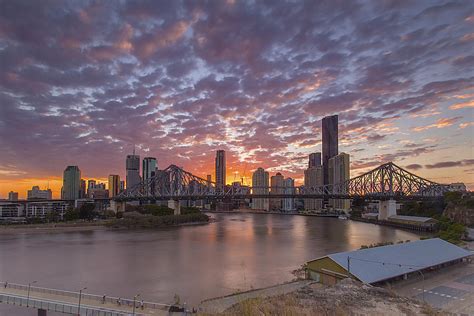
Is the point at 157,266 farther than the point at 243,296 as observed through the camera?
Yes

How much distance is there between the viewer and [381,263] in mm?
11336

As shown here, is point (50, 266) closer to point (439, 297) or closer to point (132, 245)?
point (132, 245)

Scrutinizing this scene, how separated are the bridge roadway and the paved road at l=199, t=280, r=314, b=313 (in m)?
1.26

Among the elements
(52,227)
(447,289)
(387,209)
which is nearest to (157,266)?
(447,289)

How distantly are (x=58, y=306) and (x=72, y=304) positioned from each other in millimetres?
307

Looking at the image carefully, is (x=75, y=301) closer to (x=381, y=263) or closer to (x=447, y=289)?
(x=381, y=263)

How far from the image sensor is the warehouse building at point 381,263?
10.6 metres

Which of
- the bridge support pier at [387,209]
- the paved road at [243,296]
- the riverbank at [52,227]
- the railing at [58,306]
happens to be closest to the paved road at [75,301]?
the railing at [58,306]

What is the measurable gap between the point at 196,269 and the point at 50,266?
22.3 ft

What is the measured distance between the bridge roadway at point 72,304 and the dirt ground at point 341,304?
2.31 meters

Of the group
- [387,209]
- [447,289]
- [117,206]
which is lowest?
[117,206]

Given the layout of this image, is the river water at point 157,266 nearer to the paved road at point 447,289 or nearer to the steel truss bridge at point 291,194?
the paved road at point 447,289

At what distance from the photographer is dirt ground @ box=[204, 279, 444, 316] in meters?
6.04

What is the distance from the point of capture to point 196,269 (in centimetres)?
1530
